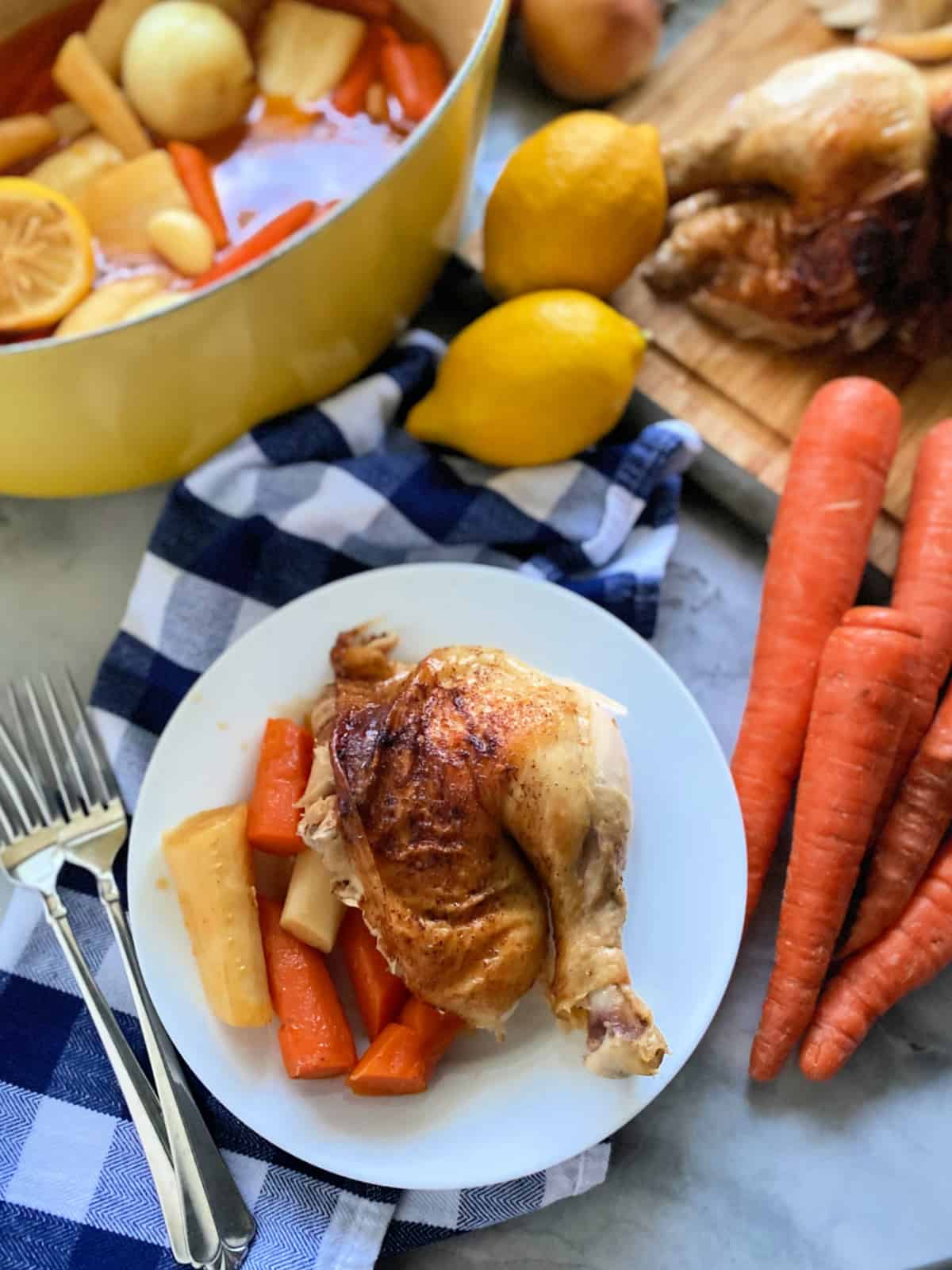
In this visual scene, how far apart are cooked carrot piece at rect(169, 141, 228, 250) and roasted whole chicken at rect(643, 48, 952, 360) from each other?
56cm

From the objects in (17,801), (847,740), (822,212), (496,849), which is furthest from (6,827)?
(822,212)

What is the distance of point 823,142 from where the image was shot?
1.37 meters

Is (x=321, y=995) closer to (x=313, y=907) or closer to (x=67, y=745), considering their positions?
(x=313, y=907)

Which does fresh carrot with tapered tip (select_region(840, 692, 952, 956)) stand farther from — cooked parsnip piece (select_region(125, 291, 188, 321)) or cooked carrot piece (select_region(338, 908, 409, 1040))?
cooked parsnip piece (select_region(125, 291, 188, 321))

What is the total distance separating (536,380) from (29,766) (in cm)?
73

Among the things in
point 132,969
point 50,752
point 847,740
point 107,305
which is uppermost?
point 107,305

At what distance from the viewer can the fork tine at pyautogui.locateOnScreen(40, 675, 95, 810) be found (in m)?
1.29

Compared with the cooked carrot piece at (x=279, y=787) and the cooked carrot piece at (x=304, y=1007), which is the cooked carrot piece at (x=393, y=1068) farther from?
the cooked carrot piece at (x=279, y=787)

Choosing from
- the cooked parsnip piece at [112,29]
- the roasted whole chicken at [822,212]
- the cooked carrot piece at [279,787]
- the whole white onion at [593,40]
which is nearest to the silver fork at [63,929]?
the cooked carrot piece at [279,787]

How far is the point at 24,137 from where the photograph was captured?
138 cm

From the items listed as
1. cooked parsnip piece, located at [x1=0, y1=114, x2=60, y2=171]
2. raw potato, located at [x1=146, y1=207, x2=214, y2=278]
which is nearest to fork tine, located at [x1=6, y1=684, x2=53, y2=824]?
raw potato, located at [x1=146, y1=207, x2=214, y2=278]

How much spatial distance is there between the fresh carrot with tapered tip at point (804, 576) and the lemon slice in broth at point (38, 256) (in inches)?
34.2

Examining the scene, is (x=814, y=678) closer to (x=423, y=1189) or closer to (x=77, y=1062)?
(x=423, y=1189)

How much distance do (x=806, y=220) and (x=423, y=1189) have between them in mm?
1197
